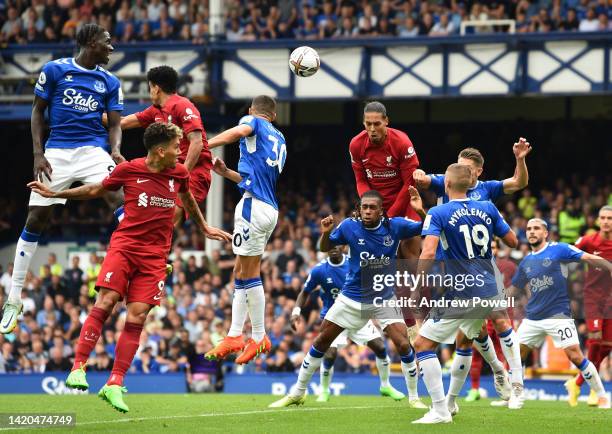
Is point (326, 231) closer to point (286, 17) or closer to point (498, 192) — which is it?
point (498, 192)

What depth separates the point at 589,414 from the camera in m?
14.1

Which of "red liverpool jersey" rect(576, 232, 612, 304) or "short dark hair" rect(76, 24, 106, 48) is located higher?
"short dark hair" rect(76, 24, 106, 48)

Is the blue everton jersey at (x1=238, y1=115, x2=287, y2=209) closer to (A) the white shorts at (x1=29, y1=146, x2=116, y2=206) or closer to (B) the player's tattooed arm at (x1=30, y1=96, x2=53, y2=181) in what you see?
(A) the white shorts at (x1=29, y1=146, x2=116, y2=206)

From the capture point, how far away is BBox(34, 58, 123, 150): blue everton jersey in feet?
43.2

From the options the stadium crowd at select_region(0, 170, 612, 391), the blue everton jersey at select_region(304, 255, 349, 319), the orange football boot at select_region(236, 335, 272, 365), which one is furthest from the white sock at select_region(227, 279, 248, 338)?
the stadium crowd at select_region(0, 170, 612, 391)

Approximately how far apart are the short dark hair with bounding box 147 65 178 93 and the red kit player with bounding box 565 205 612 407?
23.2 ft

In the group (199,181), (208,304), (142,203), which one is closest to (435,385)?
(142,203)

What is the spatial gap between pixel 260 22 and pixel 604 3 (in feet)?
26.4

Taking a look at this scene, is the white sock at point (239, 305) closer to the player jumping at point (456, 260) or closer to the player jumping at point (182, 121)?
the player jumping at point (182, 121)

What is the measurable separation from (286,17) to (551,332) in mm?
14821

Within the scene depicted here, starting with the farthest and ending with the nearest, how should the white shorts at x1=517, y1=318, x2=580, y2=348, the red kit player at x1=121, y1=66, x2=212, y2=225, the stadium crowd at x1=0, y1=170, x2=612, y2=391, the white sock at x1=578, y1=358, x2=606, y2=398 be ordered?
the stadium crowd at x1=0, y1=170, x2=612, y2=391
the white shorts at x1=517, y1=318, x2=580, y2=348
the white sock at x1=578, y1=358, x2=606, y2=398
the red kit player at x1=121, y1=66, x2=212, y2=225

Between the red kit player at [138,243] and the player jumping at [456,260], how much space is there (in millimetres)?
2625

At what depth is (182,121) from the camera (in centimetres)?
1318

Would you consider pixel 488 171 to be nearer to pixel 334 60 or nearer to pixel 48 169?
pixel 334 60
